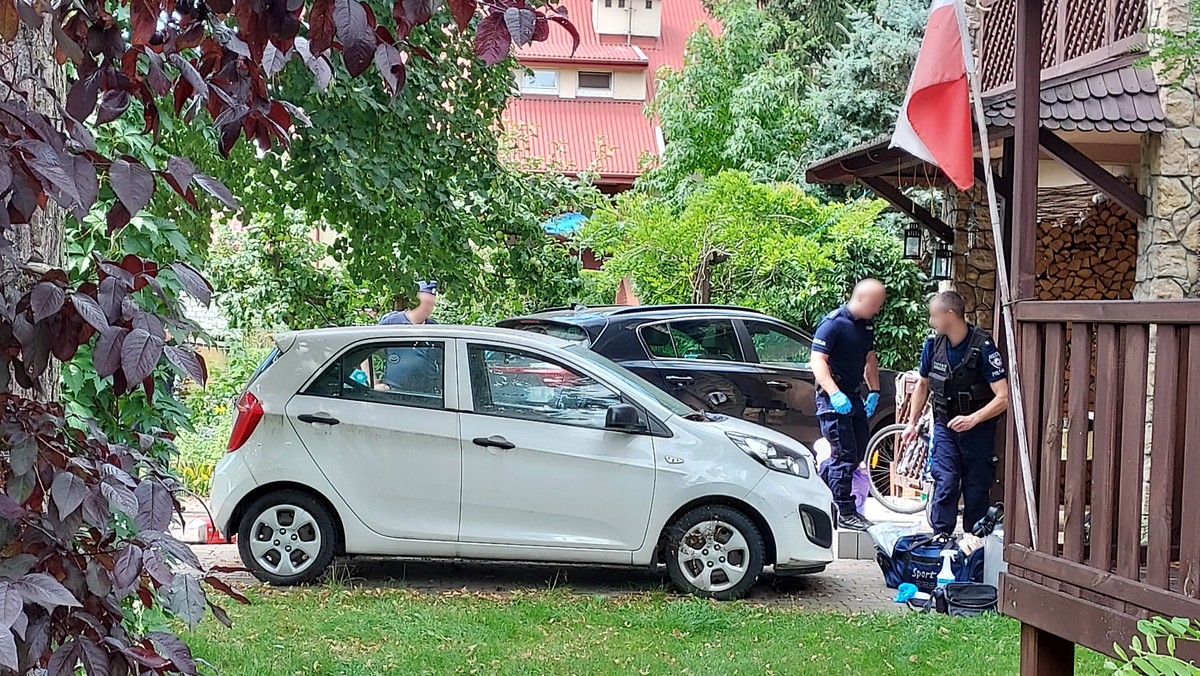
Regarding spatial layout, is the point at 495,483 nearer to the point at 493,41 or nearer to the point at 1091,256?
the point at 493,41

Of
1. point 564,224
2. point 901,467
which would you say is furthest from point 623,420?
point 564,224

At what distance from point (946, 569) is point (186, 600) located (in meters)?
5.92

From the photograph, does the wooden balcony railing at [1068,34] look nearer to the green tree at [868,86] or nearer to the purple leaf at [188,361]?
the purple leaf at [188,361]

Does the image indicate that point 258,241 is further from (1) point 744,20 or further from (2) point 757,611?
(1) point 744,20

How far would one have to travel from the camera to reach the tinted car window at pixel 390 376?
7.67 meters

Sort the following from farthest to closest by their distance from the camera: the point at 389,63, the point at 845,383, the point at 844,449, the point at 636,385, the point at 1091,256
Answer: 1. the point at 1091,256
2. the point at 844,449
3. the point at 845,383
4. the point at 636,385
5. the point at 389,63

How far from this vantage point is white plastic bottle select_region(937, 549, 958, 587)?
285 inches

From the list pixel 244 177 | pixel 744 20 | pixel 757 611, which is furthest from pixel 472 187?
pixel 744 20

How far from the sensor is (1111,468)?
3988 mm

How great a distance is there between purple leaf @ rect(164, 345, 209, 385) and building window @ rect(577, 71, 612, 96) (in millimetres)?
28765

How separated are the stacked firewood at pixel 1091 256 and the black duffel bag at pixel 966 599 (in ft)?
18.8

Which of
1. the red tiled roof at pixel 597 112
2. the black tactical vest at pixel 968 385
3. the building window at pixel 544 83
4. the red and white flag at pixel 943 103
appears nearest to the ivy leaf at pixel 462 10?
the red and white flag at pixel 943 103

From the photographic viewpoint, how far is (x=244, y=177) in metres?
7.69

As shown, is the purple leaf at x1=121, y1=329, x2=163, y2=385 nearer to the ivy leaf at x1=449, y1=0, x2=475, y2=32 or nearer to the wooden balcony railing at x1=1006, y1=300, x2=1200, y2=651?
the ivy leaf at x1=449, y1=0, x2=475, y2=32
